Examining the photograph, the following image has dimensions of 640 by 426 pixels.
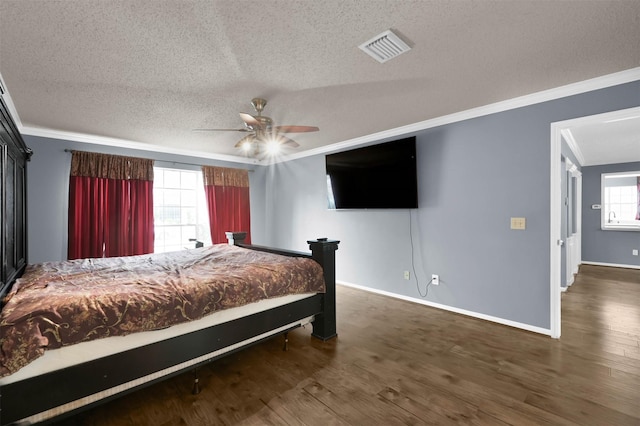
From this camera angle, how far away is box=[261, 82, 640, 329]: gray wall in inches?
112

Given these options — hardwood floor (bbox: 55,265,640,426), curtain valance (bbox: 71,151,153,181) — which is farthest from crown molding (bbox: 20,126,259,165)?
hardwood floor (bbox: 55,265,640,426)

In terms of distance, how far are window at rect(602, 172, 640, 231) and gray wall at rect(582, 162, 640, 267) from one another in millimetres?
118

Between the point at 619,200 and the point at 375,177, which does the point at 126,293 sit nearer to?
the point at 375,177

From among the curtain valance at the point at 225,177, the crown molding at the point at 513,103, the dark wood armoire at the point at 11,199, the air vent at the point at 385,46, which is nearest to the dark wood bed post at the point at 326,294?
the air vent at the point at 385,46

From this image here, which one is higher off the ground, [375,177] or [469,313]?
[375,177]

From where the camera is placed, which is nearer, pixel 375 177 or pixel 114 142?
pixel 375 177

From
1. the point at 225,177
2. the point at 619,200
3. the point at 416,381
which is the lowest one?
the point at 416,381

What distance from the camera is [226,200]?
5445 millimetres

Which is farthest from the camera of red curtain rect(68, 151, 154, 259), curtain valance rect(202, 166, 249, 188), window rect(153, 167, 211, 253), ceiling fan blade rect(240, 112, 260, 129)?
curtain valance rect(202, 166, 249, 188)

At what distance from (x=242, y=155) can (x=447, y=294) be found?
4.33 metres

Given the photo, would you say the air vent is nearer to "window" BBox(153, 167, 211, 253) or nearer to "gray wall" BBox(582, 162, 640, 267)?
"window" BBox(153, 167, 211, 253)

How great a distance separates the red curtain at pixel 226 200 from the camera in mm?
5234

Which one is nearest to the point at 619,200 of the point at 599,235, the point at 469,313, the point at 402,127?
the point at 599,235

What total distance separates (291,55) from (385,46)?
67 cm
